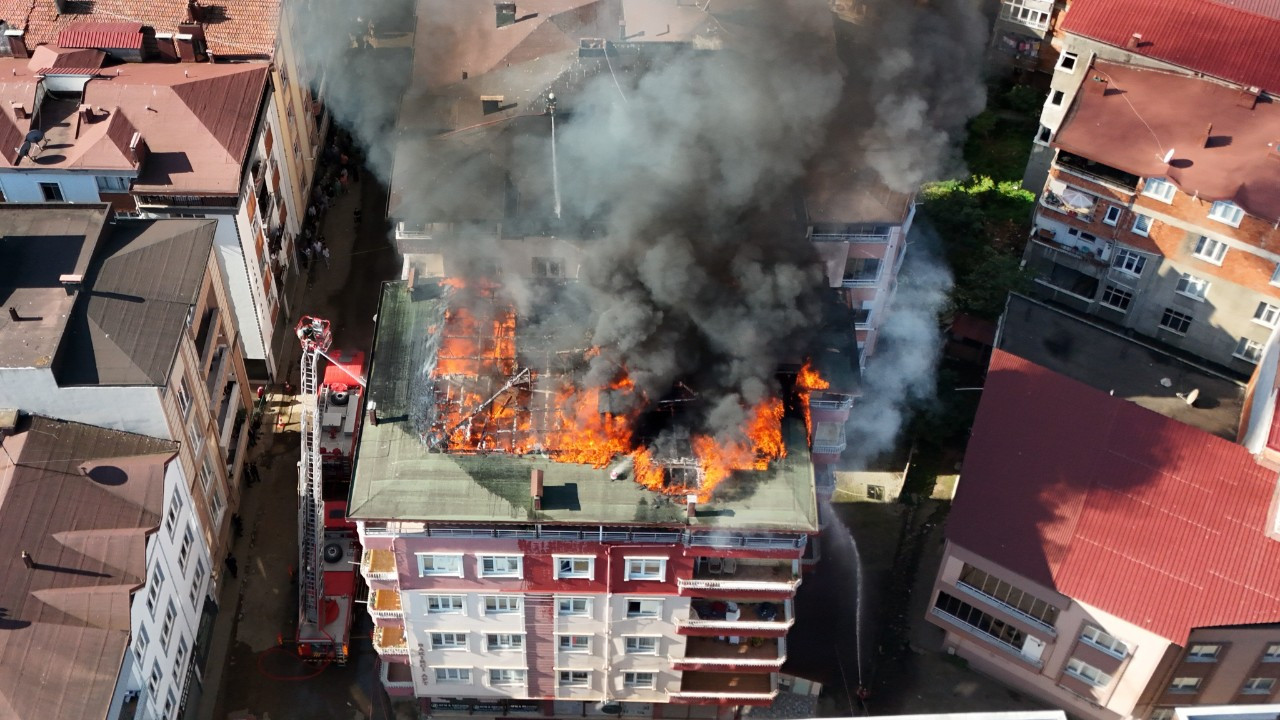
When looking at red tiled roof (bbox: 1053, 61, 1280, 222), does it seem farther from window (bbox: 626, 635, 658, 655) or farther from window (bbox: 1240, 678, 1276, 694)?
window (bbox: 626, 635, 658, 655)

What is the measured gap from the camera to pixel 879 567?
144ft

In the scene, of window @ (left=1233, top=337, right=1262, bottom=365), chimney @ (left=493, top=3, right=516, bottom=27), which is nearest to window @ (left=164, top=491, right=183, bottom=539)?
chimney @ (left=493, top=3, right=516, bottom=27)

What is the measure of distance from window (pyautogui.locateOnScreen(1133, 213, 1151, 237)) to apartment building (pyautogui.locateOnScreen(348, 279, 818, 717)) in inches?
895

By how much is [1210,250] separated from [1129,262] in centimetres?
345

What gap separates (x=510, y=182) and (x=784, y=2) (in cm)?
1549

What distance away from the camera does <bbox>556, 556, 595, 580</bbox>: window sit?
32844mm

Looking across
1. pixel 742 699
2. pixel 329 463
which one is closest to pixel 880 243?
pixel 742 699

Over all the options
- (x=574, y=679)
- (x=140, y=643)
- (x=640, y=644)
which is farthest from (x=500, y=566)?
(x=140, y=643)

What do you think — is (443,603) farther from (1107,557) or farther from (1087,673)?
(1087,673)

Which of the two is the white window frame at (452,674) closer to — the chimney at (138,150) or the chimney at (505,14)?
the chimney at (138,150)

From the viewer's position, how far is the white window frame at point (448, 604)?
111ft

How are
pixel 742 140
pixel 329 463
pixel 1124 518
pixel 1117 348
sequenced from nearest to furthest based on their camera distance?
1. pixel 1124 518
2. pixel 742 140
3. pixel 329 463
4. pixel 1117 348

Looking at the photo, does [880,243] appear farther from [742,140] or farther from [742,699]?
[742,699]

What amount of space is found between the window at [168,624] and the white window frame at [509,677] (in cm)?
990
